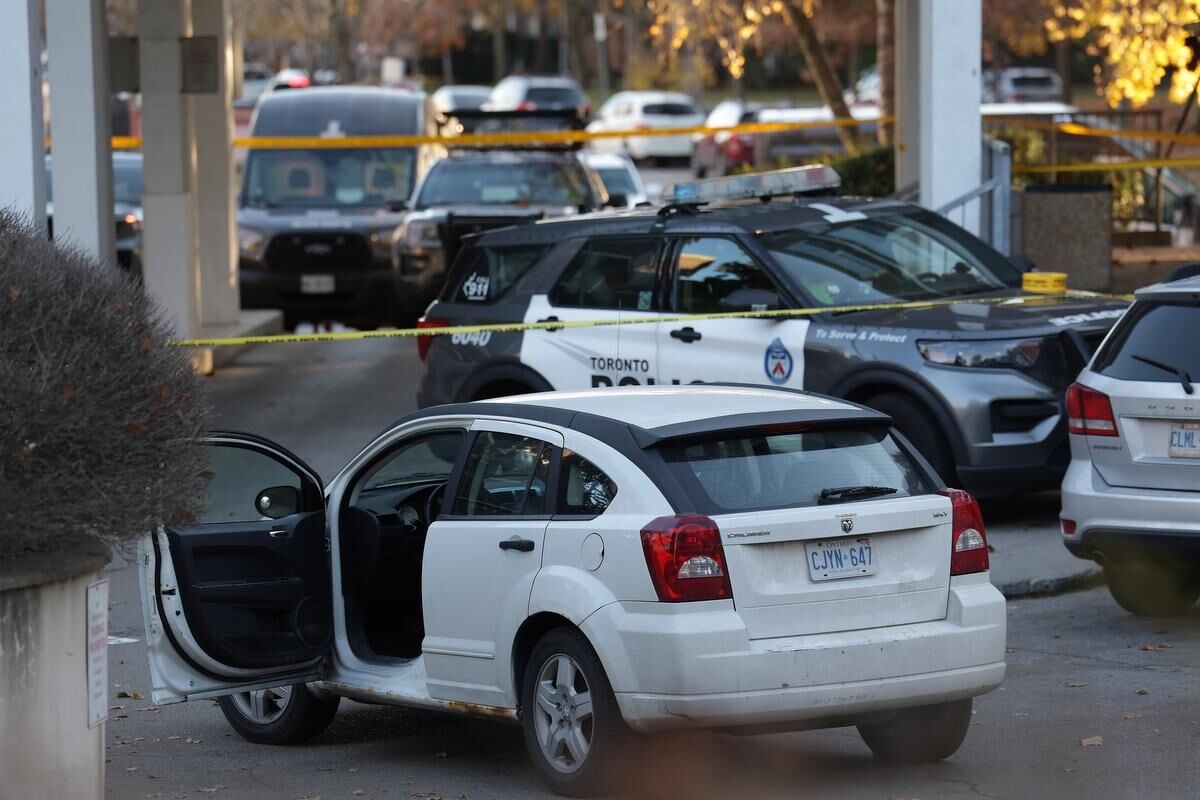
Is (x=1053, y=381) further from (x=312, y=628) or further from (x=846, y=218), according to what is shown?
(x=312, y=628)

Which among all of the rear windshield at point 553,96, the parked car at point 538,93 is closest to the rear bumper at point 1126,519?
the parked car at point 538,93

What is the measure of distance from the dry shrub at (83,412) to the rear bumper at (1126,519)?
4258mm

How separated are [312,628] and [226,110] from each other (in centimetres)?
1419

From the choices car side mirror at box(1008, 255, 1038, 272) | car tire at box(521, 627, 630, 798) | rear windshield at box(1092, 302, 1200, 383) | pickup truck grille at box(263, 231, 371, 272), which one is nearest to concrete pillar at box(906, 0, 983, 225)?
car side mirror at box(1008, 255, 1038, 272)

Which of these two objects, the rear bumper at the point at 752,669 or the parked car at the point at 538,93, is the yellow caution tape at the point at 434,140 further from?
the parked car at the point at 538,93

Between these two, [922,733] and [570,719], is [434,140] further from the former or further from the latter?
[570,719]

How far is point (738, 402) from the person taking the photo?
6801 millimetres

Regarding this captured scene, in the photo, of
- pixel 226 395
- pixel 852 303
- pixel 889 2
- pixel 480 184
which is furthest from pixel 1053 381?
pixel 889 2

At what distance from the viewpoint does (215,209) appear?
2073cm

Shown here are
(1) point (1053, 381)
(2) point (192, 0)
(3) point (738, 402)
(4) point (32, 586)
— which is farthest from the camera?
(2) point (192, 0)

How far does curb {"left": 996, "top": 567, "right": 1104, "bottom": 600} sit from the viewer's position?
9.91 m

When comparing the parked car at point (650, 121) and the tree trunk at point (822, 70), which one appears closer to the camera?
the tree trunk at point (822, 70)

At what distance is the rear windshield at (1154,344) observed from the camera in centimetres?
840

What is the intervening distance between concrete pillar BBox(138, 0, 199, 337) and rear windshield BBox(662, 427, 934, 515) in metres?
12.8
